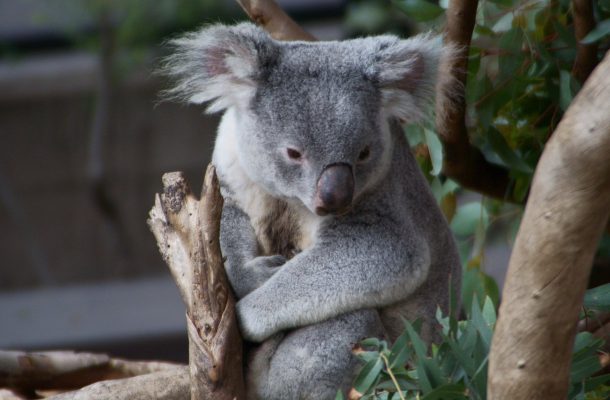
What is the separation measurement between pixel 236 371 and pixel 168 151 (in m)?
5.22

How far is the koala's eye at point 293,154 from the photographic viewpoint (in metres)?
2.31

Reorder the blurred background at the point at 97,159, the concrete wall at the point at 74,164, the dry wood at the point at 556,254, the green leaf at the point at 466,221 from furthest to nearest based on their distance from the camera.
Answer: the concrete wall at the point at 74,164 < the blurred background at the point at 97,159 < the green leaf at the point at 466,221 < the dry wood at the point at 556,254

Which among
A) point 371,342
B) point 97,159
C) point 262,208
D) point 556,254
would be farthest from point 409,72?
point 97,159

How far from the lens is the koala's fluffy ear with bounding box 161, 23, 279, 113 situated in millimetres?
2391

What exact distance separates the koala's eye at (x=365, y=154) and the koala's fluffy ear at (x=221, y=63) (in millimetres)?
355

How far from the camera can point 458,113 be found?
277cm

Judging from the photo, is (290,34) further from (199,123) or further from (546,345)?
(199,123)

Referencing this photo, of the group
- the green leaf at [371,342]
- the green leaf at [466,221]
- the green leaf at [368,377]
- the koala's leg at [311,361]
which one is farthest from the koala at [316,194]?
the green leaf at [466,221]

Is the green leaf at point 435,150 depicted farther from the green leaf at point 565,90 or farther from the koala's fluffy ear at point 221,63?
the koala's fluffy ear at point 221,63

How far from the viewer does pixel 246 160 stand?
2.45m

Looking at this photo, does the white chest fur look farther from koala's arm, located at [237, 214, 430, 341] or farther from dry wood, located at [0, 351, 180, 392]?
dry wood, located at [0, 351, 180, 392]

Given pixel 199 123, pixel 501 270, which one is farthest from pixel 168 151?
pixel 501 270

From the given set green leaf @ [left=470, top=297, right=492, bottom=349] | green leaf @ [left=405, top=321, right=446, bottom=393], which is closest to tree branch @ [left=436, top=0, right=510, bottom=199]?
green leaf @ [left=470, top=297, right=492, bottom=349]

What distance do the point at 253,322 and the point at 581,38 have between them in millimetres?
1336
